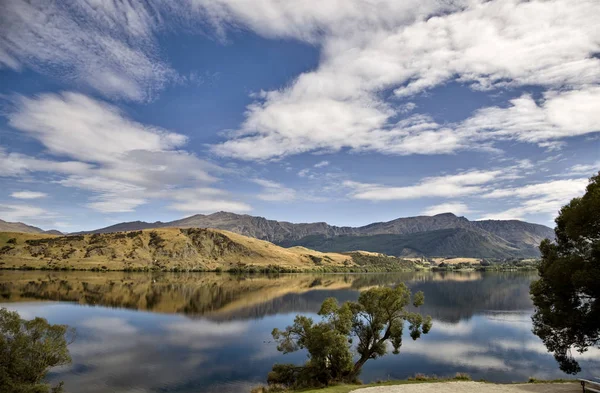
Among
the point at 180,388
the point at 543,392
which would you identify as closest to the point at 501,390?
the point at 543,392

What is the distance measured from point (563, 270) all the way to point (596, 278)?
2.84 m

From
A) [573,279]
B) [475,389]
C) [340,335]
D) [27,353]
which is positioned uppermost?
[573,279]

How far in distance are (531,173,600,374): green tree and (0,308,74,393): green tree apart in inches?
1790

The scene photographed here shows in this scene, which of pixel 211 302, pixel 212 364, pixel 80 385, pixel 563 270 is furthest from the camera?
pixel 211 302

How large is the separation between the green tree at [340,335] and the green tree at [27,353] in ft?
69.8

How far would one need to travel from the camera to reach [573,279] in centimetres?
2938

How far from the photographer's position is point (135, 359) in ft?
179

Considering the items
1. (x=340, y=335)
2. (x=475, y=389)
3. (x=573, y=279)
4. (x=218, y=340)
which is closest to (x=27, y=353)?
(x=340, y=335)

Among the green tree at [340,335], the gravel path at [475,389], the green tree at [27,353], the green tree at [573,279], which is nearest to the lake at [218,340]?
the green tree at [340,335]

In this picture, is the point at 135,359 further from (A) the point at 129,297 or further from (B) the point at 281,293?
(B) the point at 281,293

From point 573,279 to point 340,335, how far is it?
69.0 feet

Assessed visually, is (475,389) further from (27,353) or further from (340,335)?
(27,353)

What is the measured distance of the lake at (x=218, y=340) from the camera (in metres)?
46.8

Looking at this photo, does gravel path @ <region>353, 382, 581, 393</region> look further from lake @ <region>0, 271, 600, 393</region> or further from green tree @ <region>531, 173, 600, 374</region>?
lake @ <region>0, 271, 600, 393</region>
